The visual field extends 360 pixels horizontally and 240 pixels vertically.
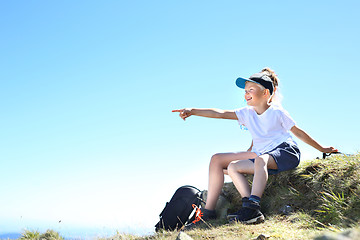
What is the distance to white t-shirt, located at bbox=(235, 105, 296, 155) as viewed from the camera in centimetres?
566

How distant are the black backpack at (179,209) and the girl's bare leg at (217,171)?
0.44m

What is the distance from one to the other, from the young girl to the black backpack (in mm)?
335

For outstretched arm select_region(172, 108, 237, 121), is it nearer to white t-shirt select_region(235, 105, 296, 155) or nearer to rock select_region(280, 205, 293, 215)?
white t-shirt select_region(235, 105, 296, 155)

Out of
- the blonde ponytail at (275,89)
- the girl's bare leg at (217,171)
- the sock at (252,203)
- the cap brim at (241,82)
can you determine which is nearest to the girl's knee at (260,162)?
the sock at (252,203)

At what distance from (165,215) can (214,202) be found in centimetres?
102

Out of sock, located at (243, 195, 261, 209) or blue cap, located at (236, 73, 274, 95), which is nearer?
sock, located at (243, 195, 261, 209)

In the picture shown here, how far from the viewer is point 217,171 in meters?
5.78

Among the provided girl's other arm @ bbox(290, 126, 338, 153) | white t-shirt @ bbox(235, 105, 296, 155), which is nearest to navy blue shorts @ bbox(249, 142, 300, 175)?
white t-shirt @ bbox(235, 105, 296, 155)

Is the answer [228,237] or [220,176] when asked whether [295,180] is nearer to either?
[220,176]

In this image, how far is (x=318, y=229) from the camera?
4.28 m

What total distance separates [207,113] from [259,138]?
Answer: 98cm

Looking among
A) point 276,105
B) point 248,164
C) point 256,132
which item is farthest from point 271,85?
point 248,164

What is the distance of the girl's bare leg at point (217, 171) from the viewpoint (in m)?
5.78

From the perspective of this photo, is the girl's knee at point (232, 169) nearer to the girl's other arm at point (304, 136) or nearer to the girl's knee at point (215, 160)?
the girl's knee at point (215, 160)
